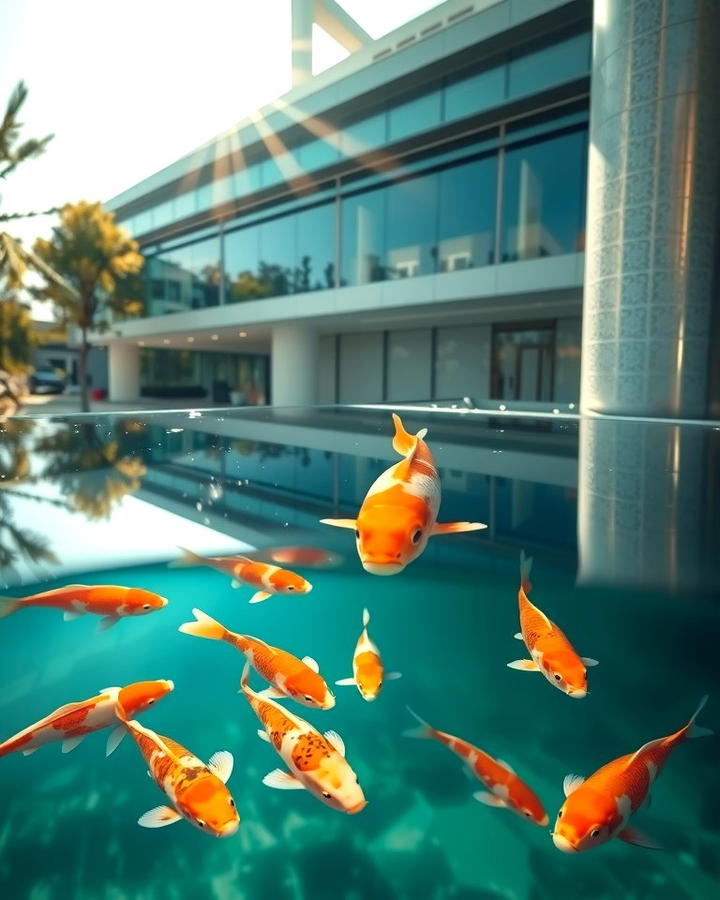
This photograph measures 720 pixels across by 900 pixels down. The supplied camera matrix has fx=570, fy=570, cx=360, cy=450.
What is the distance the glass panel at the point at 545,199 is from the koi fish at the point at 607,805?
16223mm

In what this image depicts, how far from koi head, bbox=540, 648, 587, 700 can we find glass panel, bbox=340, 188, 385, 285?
18787 millimetres

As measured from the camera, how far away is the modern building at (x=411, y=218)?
1623cm

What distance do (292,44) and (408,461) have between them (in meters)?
38.8

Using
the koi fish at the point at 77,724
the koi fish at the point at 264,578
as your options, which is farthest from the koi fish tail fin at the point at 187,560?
the koi fish at the point at 77,724

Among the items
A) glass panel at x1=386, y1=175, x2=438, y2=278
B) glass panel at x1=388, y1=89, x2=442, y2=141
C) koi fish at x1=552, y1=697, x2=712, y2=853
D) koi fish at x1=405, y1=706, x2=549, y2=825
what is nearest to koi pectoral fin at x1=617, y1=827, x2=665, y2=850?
koi fish at x1=552, y1=697, x2=712, y2=853

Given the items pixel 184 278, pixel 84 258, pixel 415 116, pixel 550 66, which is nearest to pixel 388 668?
pixel 550 66

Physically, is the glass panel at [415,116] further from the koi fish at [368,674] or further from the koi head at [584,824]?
the koi head at [584,824]

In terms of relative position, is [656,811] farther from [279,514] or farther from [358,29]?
[358,29]

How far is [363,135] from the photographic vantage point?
20.2 metres

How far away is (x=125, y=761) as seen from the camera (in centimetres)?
306

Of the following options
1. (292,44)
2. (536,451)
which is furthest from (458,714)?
(292,44)

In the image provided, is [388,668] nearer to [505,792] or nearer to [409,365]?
[505,792]

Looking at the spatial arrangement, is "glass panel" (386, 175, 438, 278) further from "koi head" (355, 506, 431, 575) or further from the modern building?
"koi head" (355, 506, 431, 575)

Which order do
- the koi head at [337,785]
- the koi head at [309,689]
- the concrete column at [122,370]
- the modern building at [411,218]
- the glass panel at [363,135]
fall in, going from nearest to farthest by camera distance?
the koi head at [337,785]
the koi head at [309,689]
the modern building at [411,218]
the glass panel at [363,135]
the concrete column at [122,370]
